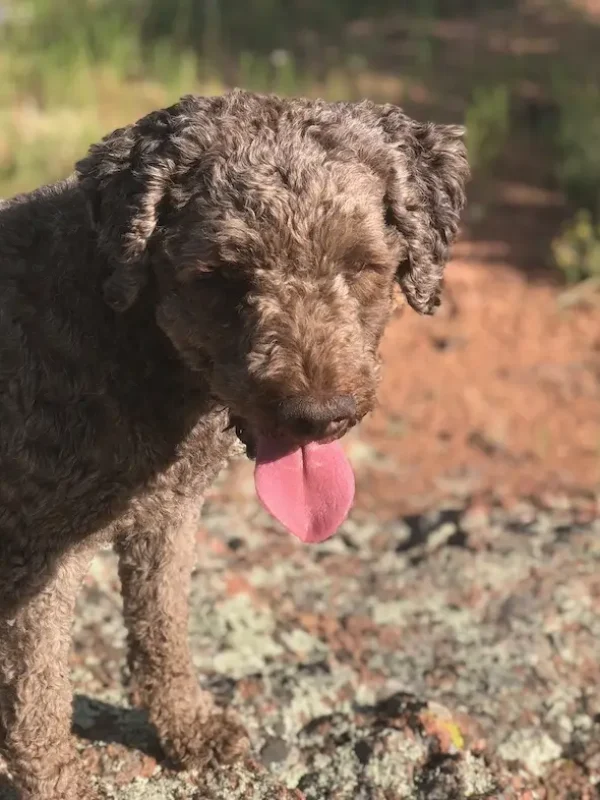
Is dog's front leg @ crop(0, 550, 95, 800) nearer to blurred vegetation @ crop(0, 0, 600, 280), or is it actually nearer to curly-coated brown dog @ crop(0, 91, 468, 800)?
curly-coated brown dog @ crop(0, 91, 468, 800)

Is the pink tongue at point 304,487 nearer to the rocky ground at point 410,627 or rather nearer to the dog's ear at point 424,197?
the dog's ear at point 424,197

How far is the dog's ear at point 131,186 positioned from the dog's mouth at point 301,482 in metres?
0.48

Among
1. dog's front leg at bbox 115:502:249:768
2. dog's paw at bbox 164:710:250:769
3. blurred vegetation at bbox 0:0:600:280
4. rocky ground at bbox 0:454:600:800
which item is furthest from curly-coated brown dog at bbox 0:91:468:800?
blurred vegetation at bbox 0:0:600:280

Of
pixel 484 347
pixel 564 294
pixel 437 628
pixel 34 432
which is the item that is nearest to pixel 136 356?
pixel 34 432

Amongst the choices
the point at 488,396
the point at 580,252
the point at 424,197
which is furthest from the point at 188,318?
the point at 580,252

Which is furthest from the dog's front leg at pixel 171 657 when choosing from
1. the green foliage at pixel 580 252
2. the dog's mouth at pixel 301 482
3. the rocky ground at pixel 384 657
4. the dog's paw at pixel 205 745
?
the green foliage at pixel 580 252

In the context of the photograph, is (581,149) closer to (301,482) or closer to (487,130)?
(487,130)

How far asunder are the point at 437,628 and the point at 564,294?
3777 millimetres

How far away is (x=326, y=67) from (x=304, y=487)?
9.04 m

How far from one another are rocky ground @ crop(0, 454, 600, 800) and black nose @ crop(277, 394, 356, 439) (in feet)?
5.27

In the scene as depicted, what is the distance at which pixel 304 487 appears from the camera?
2758mm

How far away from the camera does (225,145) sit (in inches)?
109

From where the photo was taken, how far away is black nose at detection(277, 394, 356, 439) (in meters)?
2.52

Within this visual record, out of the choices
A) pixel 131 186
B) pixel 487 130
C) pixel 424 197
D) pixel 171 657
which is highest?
pixel 131 186
